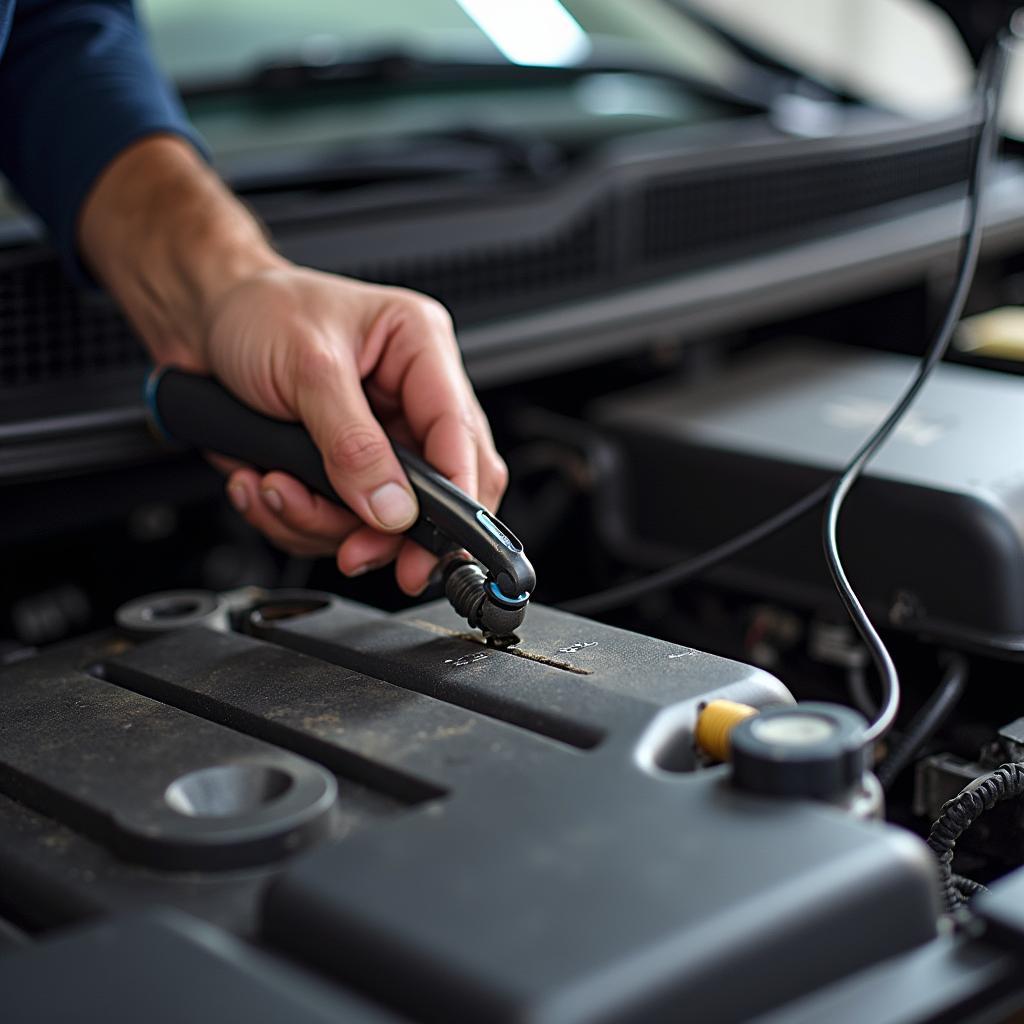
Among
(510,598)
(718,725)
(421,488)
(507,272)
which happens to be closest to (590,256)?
(507,272)

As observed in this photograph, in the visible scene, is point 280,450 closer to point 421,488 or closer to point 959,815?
point 421,488

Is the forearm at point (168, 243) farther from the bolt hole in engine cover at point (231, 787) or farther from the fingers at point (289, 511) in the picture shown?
the bolt hole in engine cover at point (231, 787)

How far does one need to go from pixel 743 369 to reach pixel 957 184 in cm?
44

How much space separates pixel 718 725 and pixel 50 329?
0.58 m

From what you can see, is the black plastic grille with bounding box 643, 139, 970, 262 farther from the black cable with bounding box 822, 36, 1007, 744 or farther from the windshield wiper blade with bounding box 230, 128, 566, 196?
the black cable with bounding box 822, 36, 1007, 744

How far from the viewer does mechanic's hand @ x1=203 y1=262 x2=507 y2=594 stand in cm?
79

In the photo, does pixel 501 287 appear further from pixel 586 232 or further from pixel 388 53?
pixel 388 53

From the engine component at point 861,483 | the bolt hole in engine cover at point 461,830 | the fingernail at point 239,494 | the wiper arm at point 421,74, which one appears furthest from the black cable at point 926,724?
the wiper arm at point 421,74

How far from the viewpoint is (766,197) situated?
1.27 metres

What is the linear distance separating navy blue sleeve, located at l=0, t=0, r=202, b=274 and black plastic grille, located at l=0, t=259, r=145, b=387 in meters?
0.06

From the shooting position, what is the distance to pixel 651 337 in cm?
113

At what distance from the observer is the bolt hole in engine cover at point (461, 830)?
407mm

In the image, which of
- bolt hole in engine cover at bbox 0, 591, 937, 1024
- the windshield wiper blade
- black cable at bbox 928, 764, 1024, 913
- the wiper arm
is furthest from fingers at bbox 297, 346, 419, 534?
the wiper arm

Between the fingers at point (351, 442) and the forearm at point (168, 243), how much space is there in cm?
13
